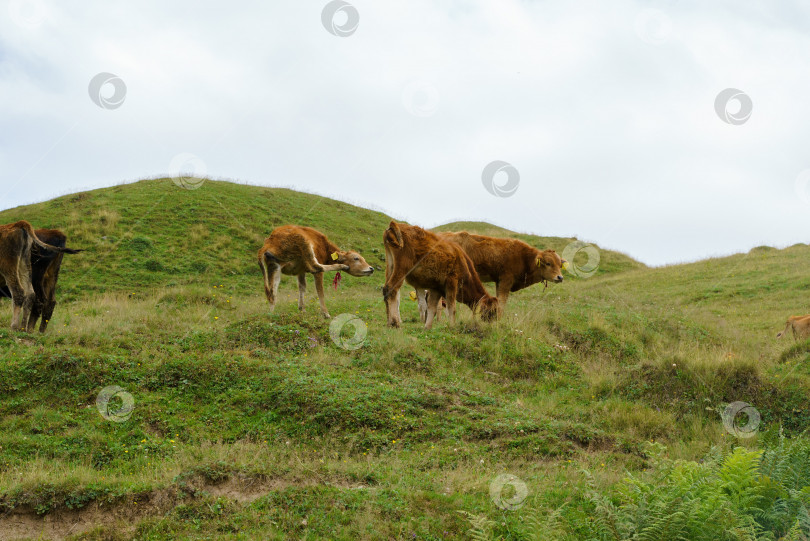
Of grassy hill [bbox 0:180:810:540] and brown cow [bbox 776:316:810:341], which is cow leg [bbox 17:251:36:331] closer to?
grassy hill [bbox 0:180:810:540]

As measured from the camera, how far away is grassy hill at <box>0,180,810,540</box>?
7012mm

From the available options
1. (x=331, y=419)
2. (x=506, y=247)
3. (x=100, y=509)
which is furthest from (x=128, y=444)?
(x=506, y=247)

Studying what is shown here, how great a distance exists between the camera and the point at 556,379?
1379 centimetres

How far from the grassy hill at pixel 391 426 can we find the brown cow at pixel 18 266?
1.21 metres

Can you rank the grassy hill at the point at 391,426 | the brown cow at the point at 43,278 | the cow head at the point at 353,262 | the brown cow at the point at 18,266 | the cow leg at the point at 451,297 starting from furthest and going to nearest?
1. the cow head at the point at 353,262
2. the cow leg at the point at 451,297
3. the brown cow at the point at 43,278
4. the brown cow at the point at 18,266
5. the grassy hill at the point at 391,426

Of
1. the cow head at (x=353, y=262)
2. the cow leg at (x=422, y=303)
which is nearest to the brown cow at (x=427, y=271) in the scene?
the cow leg at (x=422, y=303)

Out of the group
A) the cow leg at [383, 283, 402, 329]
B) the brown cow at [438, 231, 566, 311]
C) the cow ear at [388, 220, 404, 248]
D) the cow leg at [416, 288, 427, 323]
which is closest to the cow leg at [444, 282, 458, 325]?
the cow leg at [383, 283, 402, 329]

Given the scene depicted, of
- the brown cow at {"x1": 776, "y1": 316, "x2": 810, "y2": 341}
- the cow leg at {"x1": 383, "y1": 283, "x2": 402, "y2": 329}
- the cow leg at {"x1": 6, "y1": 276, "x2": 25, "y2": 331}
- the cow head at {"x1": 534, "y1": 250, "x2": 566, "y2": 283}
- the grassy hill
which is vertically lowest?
the grassy hill

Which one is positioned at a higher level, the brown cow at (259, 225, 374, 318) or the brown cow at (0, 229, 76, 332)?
the brown cow at (259, 225, 374, 318)

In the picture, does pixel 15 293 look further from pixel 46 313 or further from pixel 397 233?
pixel 397 233

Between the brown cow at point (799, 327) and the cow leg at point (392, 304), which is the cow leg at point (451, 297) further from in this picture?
the brown cow at point (799, 327)

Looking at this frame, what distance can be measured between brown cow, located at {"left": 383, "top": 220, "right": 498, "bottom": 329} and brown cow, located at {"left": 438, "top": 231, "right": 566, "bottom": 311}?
253 centimetres

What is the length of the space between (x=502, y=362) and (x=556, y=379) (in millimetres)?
1199

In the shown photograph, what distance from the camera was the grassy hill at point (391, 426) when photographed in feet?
23.0
